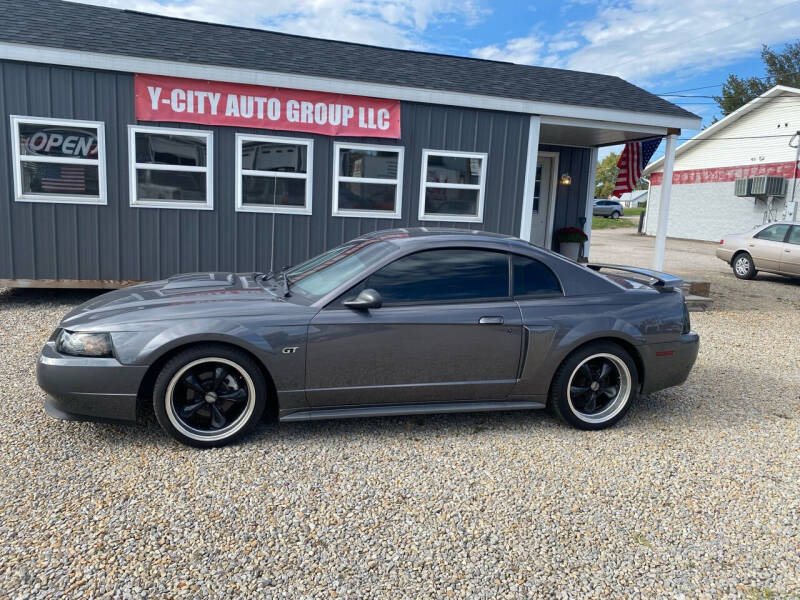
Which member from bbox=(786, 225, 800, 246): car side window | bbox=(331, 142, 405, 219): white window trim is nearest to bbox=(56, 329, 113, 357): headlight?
bbox=(331, 142, 405, 219): white window trim

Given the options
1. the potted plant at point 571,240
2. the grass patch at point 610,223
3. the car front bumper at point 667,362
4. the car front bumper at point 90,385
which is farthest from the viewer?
the grass patch at point 610,223

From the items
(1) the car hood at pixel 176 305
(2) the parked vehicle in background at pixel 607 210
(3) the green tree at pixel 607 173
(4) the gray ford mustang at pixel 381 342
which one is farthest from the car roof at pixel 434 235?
(3) the green tree at pixel 607 173

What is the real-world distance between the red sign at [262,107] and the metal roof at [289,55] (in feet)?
0.98

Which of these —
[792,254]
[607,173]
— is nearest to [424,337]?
[792,254]

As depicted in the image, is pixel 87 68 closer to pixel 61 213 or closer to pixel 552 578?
pixel 61 213

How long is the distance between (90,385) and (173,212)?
5.05 m

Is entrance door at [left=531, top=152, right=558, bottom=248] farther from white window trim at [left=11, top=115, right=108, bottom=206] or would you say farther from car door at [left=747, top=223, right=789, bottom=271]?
white window trim at [left=11, top=115, right=108, bottom=206]

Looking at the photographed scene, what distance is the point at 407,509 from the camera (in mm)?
2953

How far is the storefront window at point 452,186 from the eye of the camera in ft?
29.2

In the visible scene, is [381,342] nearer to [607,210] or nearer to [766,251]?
[766,251]

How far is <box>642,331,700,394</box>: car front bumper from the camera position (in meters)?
4.12

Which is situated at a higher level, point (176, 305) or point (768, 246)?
point (768, 246)

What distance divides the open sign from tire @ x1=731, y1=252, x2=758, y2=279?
44.3 feet

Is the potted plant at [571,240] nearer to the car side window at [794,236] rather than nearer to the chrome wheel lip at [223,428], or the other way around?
the car side window at [794,236]
